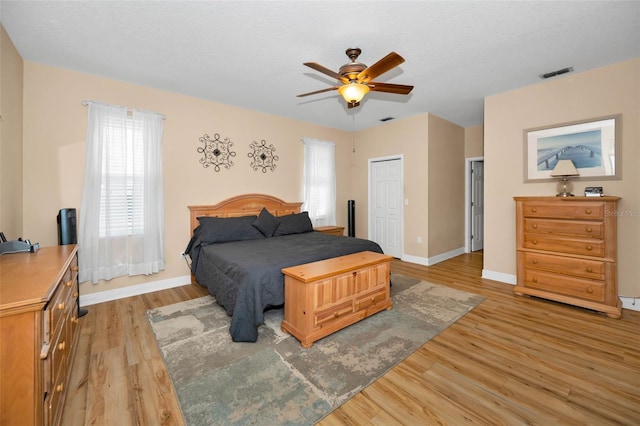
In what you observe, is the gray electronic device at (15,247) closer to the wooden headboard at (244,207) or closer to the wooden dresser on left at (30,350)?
the wooden dresser on left at (30,350)

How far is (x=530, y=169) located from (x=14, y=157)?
5993 mm

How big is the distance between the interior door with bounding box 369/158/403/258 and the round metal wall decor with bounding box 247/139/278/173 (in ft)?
7.38

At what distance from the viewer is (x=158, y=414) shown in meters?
1.61

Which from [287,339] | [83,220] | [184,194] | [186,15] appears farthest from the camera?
[184,194]

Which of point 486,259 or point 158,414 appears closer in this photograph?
point 158,414

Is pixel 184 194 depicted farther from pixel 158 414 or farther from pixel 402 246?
pixel 402 246

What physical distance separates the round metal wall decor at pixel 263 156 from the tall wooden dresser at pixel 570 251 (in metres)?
3.80

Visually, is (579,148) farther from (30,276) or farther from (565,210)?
(30,276)

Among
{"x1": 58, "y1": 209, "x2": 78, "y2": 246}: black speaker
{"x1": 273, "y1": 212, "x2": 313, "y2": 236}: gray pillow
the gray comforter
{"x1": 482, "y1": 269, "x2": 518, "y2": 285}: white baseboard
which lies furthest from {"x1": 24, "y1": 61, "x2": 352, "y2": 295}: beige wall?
{"x1": 482, "y1": 269, "x2": 518, "y2": 285}: white baseboard

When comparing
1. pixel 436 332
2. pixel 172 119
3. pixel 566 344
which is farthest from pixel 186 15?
pixel 566 344

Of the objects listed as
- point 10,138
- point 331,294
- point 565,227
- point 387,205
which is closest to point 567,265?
point 565,227

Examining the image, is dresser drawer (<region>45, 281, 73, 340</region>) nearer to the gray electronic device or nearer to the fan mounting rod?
the gray electronic device

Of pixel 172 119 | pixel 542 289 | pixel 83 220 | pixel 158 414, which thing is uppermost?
pixel 172 119

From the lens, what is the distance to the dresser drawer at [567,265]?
291cm
